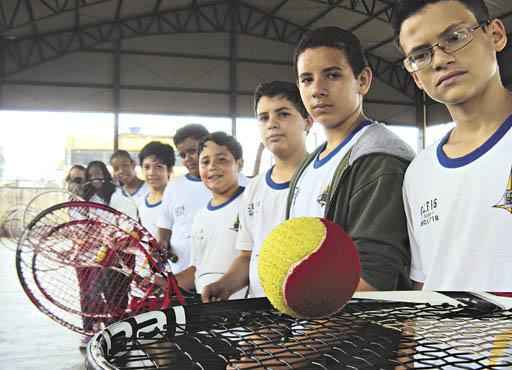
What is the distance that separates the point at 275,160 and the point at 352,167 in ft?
2.38

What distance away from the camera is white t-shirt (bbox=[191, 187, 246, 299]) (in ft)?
6.54

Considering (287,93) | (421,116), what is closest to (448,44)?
(287,93)

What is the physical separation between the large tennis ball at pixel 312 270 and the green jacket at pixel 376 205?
29 cm

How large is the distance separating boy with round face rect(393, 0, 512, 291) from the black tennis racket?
22cm

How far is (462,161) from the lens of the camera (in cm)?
102

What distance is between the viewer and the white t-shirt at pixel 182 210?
2543mm

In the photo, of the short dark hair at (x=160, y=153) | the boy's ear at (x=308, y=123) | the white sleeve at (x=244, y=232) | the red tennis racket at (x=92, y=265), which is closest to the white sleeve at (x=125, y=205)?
the short dark hair at (x=160, y=153)

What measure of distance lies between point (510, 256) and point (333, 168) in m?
0.47

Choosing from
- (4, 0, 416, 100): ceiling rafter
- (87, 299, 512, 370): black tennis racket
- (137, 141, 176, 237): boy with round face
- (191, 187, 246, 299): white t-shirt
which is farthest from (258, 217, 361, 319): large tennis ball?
(4, 0, 416, 100): ceiling rafter

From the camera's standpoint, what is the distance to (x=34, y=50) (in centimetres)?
1085

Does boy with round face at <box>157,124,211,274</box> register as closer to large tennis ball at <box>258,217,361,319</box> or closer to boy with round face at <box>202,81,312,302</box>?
boy with round face at <box>202,81,312,302</box>

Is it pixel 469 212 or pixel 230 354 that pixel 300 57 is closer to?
pixel 469 212

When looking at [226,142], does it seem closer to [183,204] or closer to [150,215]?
[183,204]

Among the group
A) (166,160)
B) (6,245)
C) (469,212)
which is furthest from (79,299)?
(6,245)
